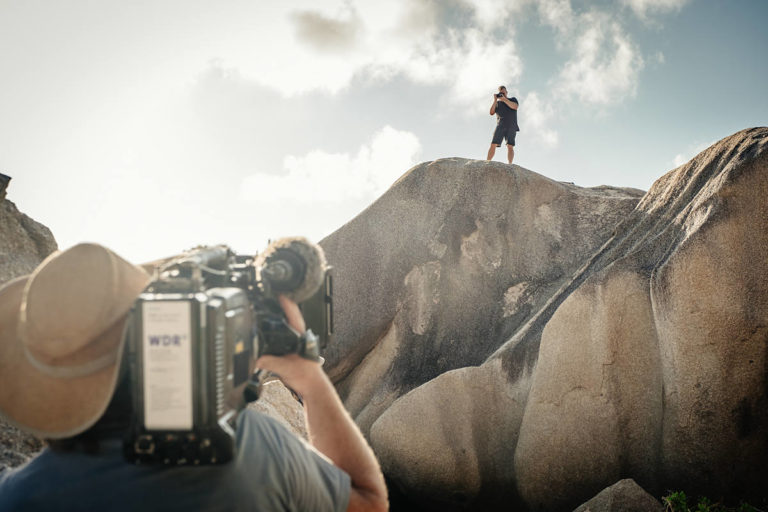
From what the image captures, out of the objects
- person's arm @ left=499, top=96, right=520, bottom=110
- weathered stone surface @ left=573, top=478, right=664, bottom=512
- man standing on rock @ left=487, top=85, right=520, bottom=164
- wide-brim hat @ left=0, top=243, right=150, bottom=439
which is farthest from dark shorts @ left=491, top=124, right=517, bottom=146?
wide-brim hat @ left=0, top=243, right=150, bottom=439

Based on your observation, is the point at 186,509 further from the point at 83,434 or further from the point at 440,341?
the point at 440,341

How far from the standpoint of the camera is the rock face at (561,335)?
379 centimetres

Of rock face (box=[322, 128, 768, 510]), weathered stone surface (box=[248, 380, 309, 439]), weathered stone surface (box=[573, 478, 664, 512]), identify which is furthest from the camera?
weathered stone surface (box=[248, 380, 309, 439])

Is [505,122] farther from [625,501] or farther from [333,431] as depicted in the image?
[333,431]

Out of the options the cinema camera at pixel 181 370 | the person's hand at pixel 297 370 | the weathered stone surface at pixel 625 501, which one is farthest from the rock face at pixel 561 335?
the cinema camera at pixel 181 370

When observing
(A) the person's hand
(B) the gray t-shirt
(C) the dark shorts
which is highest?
(C) the dark shorts

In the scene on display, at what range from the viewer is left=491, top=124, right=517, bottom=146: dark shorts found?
848 centimetres

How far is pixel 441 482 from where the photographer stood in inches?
193

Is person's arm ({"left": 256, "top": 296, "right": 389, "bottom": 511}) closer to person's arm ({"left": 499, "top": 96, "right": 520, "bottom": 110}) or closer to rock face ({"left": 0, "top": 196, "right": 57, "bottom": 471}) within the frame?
rock face ({"left": 0, "top": 196, "right": 57, "bottom": 471})

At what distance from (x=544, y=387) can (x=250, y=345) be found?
3.49 meters

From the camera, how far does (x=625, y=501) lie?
3.46 meters

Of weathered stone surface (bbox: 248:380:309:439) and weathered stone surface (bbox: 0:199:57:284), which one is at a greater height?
weathered stone surface (bbox: 0:199:57:284)

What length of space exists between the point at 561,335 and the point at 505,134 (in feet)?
15.3

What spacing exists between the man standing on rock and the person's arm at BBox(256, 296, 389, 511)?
7.44 meters
